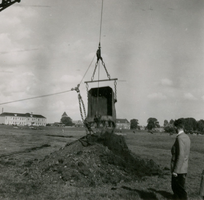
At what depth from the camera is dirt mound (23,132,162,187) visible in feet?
24.4

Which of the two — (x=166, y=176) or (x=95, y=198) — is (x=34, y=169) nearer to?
(x=95, y=198)

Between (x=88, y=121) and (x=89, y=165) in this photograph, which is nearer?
(x=89, y=165)

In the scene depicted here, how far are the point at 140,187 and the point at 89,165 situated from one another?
211 centimetres

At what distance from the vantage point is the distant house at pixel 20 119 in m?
134

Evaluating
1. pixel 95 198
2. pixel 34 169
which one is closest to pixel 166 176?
pixel 95 198

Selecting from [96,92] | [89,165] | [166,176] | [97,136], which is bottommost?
[166,176]

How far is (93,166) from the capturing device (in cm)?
806

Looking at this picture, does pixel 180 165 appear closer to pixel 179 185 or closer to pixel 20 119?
pixel 179 185

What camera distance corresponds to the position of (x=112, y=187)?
685 centimetres

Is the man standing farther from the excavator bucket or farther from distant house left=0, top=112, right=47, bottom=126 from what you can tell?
distant house left=0, top=112, right=47, bottom=126

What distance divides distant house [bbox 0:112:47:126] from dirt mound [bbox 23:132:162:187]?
438ft

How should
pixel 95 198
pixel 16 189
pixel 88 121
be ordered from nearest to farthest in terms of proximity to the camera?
1. pixel 95 198
2. pixel 16 189
3. pixel 88 121

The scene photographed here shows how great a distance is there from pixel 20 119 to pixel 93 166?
14132 cm

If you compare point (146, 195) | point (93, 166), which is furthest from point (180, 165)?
point (93, 166)
